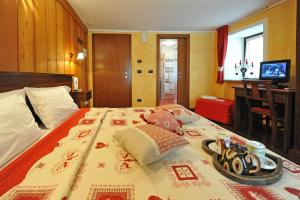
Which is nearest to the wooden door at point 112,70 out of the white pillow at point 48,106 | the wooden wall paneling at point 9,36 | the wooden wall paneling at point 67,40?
the wooden wall paneling at point 67,40

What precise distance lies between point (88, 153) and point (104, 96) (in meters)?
4.55

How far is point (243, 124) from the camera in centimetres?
384

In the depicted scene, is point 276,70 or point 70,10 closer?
point 276,70

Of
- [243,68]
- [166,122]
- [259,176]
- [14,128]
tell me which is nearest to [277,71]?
[243,68]

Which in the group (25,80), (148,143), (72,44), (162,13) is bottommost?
(148,143)

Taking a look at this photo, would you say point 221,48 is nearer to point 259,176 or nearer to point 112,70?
point 112,70

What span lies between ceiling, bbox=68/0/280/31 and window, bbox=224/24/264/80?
19.9 inches

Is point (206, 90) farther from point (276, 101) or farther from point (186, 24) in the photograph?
point (276, 101)

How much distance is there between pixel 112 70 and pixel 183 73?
1934 mm

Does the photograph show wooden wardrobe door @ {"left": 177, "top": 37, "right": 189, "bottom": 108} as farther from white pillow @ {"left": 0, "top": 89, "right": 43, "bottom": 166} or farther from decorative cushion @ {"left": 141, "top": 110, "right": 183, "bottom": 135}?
white pillow @ {"left": 0, "top": 89, "right": 43, "bottom": 166}

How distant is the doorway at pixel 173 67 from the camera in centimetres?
562

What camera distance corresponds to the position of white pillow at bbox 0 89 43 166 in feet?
3.68

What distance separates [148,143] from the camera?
3.38 ft

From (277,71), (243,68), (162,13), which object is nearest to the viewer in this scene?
(277,71)
